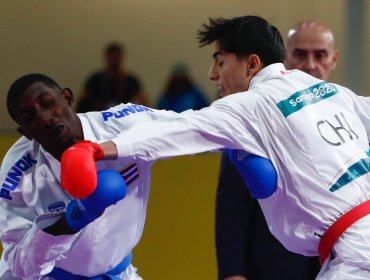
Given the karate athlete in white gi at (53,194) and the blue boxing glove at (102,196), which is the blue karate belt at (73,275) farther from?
the blue boxing glove at (102,196)

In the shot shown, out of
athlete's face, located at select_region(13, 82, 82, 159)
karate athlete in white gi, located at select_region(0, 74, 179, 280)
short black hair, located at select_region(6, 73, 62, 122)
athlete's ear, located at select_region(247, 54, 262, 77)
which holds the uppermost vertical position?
athlete's ear, located at select_region(247, 54, 262, 77)

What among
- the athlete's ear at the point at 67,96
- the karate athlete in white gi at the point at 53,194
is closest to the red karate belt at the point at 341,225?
the karate athlete in white gi at the point at 53,194

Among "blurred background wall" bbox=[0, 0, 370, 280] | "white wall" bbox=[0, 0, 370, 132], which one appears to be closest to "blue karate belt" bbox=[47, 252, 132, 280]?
"blurred background wall" bbox=[0, 0, 370, 280]

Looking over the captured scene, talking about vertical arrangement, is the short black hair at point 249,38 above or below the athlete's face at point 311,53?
above

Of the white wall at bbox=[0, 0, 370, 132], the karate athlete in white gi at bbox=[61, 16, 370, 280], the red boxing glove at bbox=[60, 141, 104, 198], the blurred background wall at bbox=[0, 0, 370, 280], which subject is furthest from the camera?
the white wall at bbox=[0, 0, 370, 132]

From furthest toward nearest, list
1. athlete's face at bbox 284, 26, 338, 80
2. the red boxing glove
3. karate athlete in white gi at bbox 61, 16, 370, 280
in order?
athlete's face at bbox 284, 26, 338, 80 < karate athlete in white gi at bbox 61, 16, 370, 280 < the red boxing glove

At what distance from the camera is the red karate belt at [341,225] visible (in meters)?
2.90

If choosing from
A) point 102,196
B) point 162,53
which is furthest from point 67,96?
point 162,53

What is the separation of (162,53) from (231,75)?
2.44 metres

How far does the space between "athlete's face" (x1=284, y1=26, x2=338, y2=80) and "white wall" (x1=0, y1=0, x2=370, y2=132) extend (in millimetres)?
1112

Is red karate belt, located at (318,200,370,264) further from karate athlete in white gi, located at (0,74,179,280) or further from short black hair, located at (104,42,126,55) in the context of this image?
short black hair, located at (104,42,126,55)

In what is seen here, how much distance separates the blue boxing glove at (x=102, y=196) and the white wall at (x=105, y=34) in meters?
2.74

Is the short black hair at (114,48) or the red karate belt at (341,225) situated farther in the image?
the short black hair at (114,48)

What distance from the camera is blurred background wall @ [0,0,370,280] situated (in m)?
5.23
